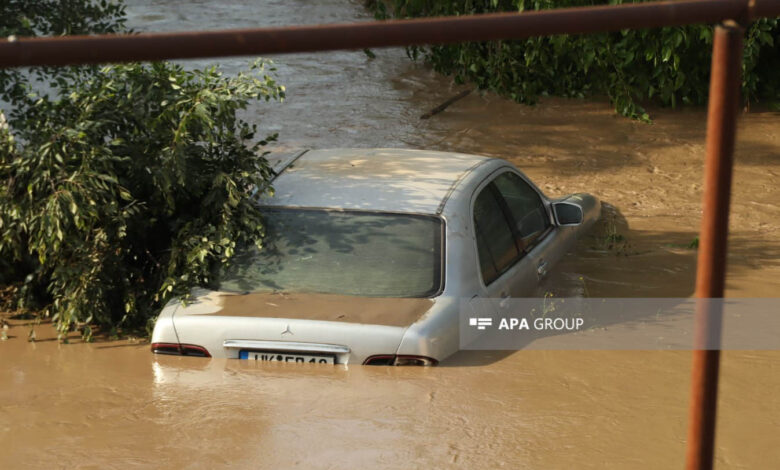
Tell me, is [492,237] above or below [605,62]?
below

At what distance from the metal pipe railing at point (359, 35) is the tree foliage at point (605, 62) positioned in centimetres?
935

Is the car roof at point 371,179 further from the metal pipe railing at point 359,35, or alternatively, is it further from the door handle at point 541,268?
the metal pipe railing at point 359,35

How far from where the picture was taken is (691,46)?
12188 mm

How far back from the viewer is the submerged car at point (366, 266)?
5207 mm

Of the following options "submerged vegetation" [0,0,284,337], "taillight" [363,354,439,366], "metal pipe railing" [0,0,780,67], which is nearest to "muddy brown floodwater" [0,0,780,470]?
"taillight" [363,354,439,366]

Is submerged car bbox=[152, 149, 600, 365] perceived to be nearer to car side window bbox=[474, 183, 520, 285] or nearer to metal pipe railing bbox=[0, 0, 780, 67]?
car side window bbox=[474, 183, 520, 285]

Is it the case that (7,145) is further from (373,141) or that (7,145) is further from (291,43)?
(373,141)

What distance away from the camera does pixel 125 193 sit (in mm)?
6109

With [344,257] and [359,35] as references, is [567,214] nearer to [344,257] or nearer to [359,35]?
[344,257]

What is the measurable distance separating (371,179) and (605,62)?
6.74 m

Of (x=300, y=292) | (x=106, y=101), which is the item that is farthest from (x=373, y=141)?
(x=300, y=292)

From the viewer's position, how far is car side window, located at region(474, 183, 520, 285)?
233 inches

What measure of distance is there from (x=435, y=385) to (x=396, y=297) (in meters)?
0.53

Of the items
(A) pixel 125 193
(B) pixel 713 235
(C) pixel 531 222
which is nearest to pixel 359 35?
(B) pixel 713 235
